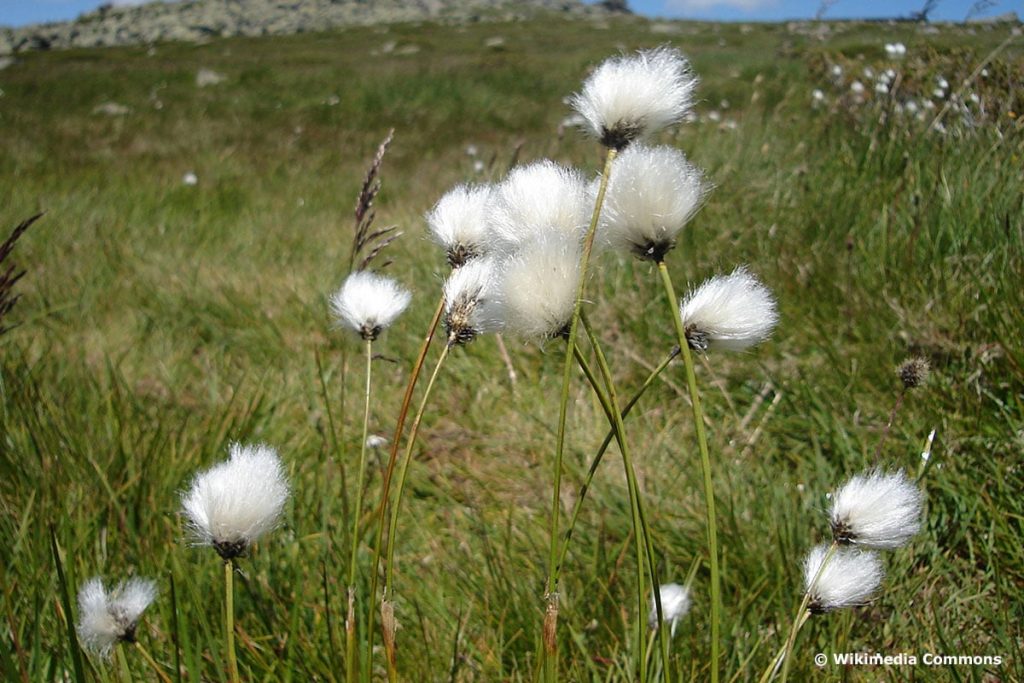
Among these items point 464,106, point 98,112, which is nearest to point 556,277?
point 464,106

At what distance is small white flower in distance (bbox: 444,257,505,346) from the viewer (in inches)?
30.5

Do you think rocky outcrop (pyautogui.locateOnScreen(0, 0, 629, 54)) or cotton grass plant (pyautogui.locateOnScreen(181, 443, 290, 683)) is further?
rocky outcrop (pyautogui.locateOnScreen(0, 0, 629, 54))

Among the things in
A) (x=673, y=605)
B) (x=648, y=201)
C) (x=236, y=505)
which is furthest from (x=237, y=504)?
(x=673, y=605)

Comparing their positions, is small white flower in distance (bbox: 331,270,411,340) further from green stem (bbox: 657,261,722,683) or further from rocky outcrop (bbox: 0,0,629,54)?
rocky outcrop (bbox: 0,0,629,54)

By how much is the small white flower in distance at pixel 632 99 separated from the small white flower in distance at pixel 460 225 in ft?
0.56

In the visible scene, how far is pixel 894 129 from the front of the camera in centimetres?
347

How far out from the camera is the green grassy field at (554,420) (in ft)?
4.23

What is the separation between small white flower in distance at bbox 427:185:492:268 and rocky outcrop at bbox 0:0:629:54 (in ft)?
169

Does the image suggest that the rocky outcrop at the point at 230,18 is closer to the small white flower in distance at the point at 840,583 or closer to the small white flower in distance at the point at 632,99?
the small white flower in distance at the point at 632,99

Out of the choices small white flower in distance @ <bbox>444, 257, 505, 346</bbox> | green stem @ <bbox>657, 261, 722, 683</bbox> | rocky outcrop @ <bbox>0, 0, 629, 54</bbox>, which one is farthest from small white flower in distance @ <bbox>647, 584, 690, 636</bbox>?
rocky outcrop @ <bbox>0, 0, 629, 54</bbox>

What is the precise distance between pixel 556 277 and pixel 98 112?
12.3m

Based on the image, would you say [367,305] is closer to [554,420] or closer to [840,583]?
[840,583]

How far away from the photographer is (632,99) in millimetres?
721

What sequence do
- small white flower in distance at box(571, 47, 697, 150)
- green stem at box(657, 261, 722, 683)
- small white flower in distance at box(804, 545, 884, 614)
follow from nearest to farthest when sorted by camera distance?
green stem at box(657, 261, 722, 683) < small white flower in distance at box(571, 47, 697, 150) < small white flower in distance at box(804, 545, 884, 614)
